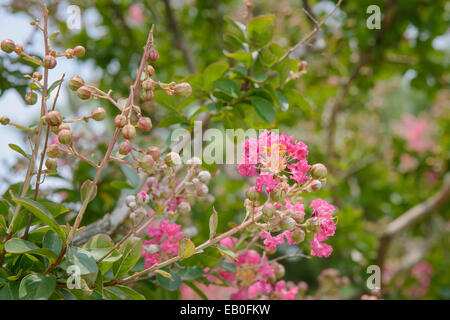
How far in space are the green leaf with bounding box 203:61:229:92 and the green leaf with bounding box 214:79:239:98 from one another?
0.12ft

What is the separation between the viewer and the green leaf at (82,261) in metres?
0.54

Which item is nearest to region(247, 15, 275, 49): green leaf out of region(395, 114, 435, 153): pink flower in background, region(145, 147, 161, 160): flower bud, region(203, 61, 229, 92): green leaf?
region(203, 61, 229, 92): green leaf

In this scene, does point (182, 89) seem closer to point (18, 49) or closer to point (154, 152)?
point (154, 152)

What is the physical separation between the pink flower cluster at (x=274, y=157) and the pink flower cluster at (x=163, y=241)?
236mm

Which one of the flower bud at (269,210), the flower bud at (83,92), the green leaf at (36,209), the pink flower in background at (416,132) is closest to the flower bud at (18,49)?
the flower bud at (83,92)

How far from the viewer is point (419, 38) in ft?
6.13

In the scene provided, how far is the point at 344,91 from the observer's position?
2.15 meters

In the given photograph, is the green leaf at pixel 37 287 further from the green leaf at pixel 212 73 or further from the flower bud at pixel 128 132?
the green leaf at pixel 212 73

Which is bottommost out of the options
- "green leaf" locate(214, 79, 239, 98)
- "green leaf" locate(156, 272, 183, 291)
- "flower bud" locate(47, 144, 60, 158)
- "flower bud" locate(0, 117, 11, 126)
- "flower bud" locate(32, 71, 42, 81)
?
"green leaf" locate(156, 272, 183, 291)

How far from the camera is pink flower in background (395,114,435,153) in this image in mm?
3082

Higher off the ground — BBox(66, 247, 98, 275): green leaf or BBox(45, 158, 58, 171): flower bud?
BBox(45, 158, 58, 171): flower bud

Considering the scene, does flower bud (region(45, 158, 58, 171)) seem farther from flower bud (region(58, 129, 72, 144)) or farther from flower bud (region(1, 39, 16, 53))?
flower bud (region(1, 39, 16, 53))
